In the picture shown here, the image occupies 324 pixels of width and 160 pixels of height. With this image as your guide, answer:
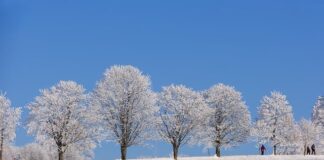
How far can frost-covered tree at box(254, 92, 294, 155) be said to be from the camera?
95.4 meters

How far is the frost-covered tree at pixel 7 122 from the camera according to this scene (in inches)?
3467

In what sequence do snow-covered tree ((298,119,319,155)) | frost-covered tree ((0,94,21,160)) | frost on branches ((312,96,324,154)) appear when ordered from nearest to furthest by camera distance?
frost-covered tree ((0,94,21,160)), frost on branches ((312,96,324,154)), snow-covered tree ((298,119,319,155))

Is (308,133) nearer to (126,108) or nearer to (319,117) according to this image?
(319,117)

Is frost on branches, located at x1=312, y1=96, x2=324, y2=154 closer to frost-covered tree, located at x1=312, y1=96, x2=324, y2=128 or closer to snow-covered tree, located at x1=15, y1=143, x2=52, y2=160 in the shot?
frost-covered tree, located at x1=312, y1=96, x2=324, y2=128

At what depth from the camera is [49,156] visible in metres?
134

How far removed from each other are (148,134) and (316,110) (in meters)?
46.3

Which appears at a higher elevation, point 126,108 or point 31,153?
point 126,108

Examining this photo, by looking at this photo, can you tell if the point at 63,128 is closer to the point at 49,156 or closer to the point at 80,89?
the point at 80,89

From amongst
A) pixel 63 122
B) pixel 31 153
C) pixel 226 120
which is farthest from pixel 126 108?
pixel 31 153

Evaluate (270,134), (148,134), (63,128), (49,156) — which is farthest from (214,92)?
(49,156)

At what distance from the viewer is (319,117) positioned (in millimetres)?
106500

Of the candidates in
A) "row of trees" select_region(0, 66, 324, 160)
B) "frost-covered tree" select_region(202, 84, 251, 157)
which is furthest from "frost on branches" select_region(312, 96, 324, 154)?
"frost-covered tree" select_region(202, 84, 251, 157)

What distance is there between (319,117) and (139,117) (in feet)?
150

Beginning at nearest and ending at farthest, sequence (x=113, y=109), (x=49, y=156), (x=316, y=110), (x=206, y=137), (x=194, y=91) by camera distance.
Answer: (x=113, y=109) → (x=194, y=91) → (x=206, y=137) → (x=316, y=110) → (x=49, y=156)
